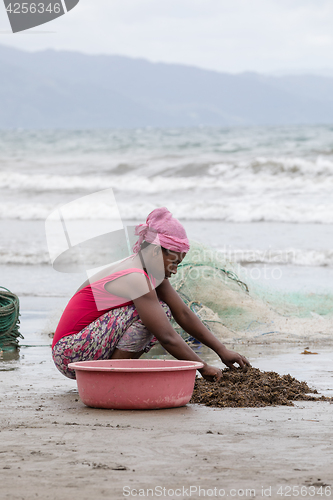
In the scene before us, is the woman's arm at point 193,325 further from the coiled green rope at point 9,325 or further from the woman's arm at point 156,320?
the coiled green rope at point 9,325

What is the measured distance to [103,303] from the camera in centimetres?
360

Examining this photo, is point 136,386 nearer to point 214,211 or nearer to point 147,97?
point 214,211

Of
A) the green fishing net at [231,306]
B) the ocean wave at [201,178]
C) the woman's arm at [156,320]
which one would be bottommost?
the ocean wave at [201,178]

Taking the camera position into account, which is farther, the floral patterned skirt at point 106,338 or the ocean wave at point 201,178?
the ocean wave at point 201,178

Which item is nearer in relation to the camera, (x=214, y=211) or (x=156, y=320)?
(x=156, y=320)

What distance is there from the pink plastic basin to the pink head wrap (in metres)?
0.65

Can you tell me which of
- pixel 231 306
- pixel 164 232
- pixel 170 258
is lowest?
pixel 231 306

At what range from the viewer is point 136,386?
3180 millimetres

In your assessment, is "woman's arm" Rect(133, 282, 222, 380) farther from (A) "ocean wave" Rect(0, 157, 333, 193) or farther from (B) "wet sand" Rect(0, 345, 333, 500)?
(A) "ocean wave" Rect(0, 157, 333, 193)

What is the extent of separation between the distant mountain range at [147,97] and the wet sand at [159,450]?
9230cm

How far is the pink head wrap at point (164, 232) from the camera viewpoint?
11.3 feet

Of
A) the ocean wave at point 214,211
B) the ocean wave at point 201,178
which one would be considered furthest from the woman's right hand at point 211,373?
the ocean wave at point 201,178

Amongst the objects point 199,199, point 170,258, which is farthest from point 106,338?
point 199,199

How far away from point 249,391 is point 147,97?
4460 inches
